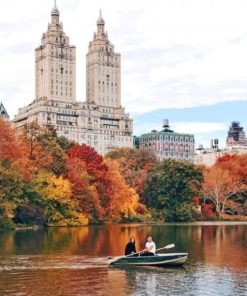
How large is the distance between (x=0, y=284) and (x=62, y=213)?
40.9 meters

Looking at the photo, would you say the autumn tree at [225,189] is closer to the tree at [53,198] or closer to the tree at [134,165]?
the tree at [134,165]

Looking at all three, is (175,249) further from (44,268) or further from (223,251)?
(44,268)

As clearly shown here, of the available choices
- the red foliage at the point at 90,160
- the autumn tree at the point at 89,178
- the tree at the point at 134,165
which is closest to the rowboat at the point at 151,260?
the autumn tree at the point at 89,178

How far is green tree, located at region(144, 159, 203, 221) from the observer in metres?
79.1

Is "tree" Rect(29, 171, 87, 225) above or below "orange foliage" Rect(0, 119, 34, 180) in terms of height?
below

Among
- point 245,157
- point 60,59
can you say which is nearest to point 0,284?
point 245,157

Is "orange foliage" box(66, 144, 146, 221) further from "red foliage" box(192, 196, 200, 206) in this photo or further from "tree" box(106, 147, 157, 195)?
"tree" box(106, 147, 157, 195)

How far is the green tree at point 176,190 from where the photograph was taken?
79.1 metres

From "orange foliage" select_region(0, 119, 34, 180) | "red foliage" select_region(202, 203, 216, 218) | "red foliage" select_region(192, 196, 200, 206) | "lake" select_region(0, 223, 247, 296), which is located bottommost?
"lake" select_region(0, 223, 247, 296)

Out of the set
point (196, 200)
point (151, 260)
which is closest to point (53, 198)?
point (196, 200)

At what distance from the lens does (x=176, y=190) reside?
80375 millimetres

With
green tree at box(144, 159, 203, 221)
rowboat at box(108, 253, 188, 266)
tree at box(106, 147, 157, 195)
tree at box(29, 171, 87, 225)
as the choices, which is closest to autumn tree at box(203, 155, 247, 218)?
green tree at box(144, 159, 203, 221)

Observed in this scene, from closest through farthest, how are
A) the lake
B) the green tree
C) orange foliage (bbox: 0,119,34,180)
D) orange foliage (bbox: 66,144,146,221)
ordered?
1. the lake
2. orange foliage (bbox: 0,119,34,180)
3. orange foliage (bbox: 66,144,146,221)
4. the green tree

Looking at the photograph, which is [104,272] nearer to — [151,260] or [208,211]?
[151,260]
